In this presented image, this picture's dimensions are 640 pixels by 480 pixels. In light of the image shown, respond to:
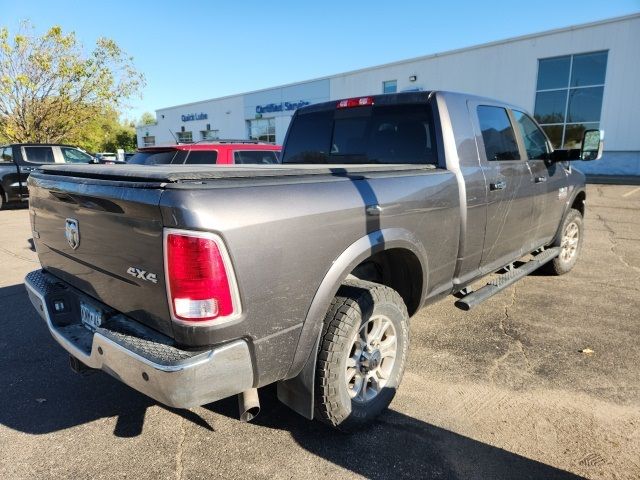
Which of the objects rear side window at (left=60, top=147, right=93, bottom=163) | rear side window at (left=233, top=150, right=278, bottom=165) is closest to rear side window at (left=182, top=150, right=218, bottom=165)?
rear side window at (left=233, top=150, right=278, bottom=165)

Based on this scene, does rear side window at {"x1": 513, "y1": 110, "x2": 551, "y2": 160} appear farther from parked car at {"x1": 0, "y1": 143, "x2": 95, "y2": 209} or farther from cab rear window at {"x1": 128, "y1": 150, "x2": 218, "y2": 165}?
parked car at {"x1": 0, "y1": 143, "x2": 95, "y2": 209}

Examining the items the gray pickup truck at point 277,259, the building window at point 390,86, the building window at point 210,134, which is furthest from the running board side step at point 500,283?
the building window at point 210,134

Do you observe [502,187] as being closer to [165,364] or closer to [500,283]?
[500,283]

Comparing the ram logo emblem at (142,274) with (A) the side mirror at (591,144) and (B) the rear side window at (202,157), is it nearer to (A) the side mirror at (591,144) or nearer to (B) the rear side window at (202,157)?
(A) the side mirror at (591,144)

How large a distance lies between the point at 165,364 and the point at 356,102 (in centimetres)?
283

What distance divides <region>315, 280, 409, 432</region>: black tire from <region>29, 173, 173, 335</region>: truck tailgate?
33.3 inches

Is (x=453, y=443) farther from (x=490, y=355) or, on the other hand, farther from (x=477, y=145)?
(x=477, y=145)

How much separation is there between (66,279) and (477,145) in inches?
120

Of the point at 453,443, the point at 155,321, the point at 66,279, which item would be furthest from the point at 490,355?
the point at 66,279

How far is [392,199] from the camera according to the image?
2.62 metres

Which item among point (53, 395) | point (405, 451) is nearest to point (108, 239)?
point (53, 395)

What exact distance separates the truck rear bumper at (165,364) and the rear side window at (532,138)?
3602 mm

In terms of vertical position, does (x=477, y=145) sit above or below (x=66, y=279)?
above

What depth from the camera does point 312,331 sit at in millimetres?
2199
